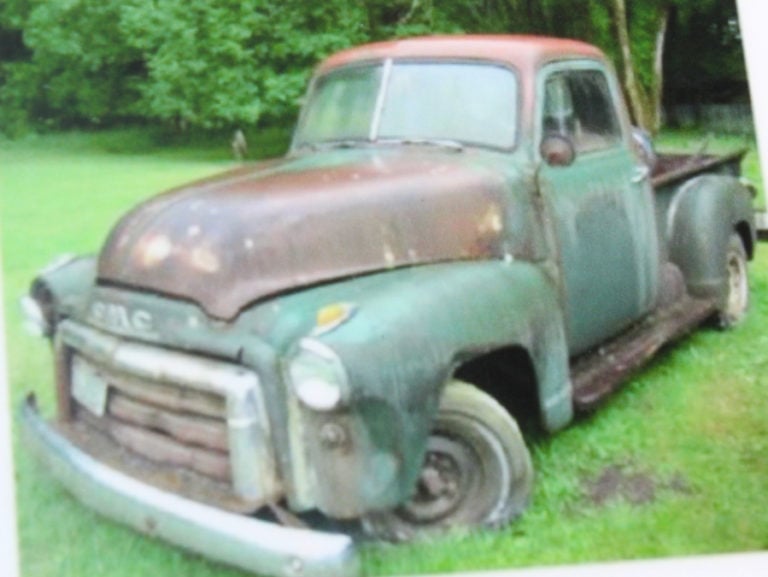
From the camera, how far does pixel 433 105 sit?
1.78 meters

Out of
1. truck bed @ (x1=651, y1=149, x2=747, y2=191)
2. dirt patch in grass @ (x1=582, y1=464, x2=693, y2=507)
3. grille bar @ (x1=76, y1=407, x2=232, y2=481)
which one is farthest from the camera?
truck bed @ (x1=651, y1=149, x2=747, y2=191)

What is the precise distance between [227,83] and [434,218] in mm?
446

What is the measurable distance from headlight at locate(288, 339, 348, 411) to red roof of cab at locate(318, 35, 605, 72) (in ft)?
2.36

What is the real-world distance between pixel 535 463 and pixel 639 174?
0.67m

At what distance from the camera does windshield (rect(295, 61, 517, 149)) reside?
1.77 meters

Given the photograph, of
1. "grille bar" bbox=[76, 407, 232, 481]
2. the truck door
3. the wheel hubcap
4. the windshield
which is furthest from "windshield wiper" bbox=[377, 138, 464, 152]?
"grille bar" bbox=[76, 407, 232, 481]

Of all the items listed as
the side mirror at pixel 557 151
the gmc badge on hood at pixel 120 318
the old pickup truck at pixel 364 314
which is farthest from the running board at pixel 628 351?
the gmc badge on hood at pixel 120 318

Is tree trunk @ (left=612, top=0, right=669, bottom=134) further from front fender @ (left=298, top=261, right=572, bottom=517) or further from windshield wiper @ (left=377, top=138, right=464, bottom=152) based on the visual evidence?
front fender @ (left=298, top=261, right=572, bottom=517)

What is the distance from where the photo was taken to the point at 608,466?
1.67 meters

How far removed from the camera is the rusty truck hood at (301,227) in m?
1.43

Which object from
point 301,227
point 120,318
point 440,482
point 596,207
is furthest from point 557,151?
point 120,318

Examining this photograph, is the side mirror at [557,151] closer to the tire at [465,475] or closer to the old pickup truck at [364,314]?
the old pickup truck at [364,314]

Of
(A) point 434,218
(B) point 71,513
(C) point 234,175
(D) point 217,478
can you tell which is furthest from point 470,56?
(B) point 71,513

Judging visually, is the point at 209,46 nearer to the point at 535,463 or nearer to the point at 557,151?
the point at 557,151
